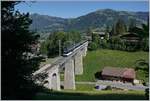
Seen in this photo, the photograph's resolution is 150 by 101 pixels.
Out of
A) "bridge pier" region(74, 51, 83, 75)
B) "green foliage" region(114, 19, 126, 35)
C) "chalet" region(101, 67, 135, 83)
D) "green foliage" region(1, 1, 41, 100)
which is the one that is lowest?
"chalet" region(101, 67, 135, 83)

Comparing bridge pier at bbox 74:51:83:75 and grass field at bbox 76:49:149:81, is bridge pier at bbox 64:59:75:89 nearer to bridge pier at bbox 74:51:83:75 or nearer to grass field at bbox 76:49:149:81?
grass field at bbox 76:49:149:81

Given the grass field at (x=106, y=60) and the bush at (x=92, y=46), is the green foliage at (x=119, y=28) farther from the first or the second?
the grass field at (x=106, y=60)

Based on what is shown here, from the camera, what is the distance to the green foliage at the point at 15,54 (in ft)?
22.1

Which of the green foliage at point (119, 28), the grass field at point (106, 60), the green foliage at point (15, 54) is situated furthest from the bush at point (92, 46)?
the green foliage at point (15, 54)

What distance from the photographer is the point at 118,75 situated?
57.2m

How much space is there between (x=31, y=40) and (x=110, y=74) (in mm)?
51016

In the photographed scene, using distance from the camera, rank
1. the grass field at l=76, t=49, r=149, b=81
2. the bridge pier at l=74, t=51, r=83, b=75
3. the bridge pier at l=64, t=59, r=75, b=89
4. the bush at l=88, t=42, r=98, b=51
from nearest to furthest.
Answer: the bridge pier at l=64, t=59, r=75, b=89
the bridge pier at l=74, t=51, r=83, b=75
the grass field at l=76, t=49, r=149, b=81
the bush at l=88, t=42, r=98, b=51

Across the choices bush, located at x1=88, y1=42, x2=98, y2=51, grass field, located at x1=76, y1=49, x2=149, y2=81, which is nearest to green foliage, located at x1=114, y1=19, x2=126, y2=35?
bush, located at x1=88, y1=42, x2=98, y2=51

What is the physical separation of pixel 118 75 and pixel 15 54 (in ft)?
167

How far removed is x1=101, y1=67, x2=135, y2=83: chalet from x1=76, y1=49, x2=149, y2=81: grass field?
4.52ft

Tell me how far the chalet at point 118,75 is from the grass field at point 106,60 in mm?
1379

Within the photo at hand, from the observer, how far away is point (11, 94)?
22.3 feet

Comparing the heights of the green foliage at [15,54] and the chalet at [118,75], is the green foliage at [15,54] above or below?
above

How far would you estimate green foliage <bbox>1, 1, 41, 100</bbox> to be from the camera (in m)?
6.74
